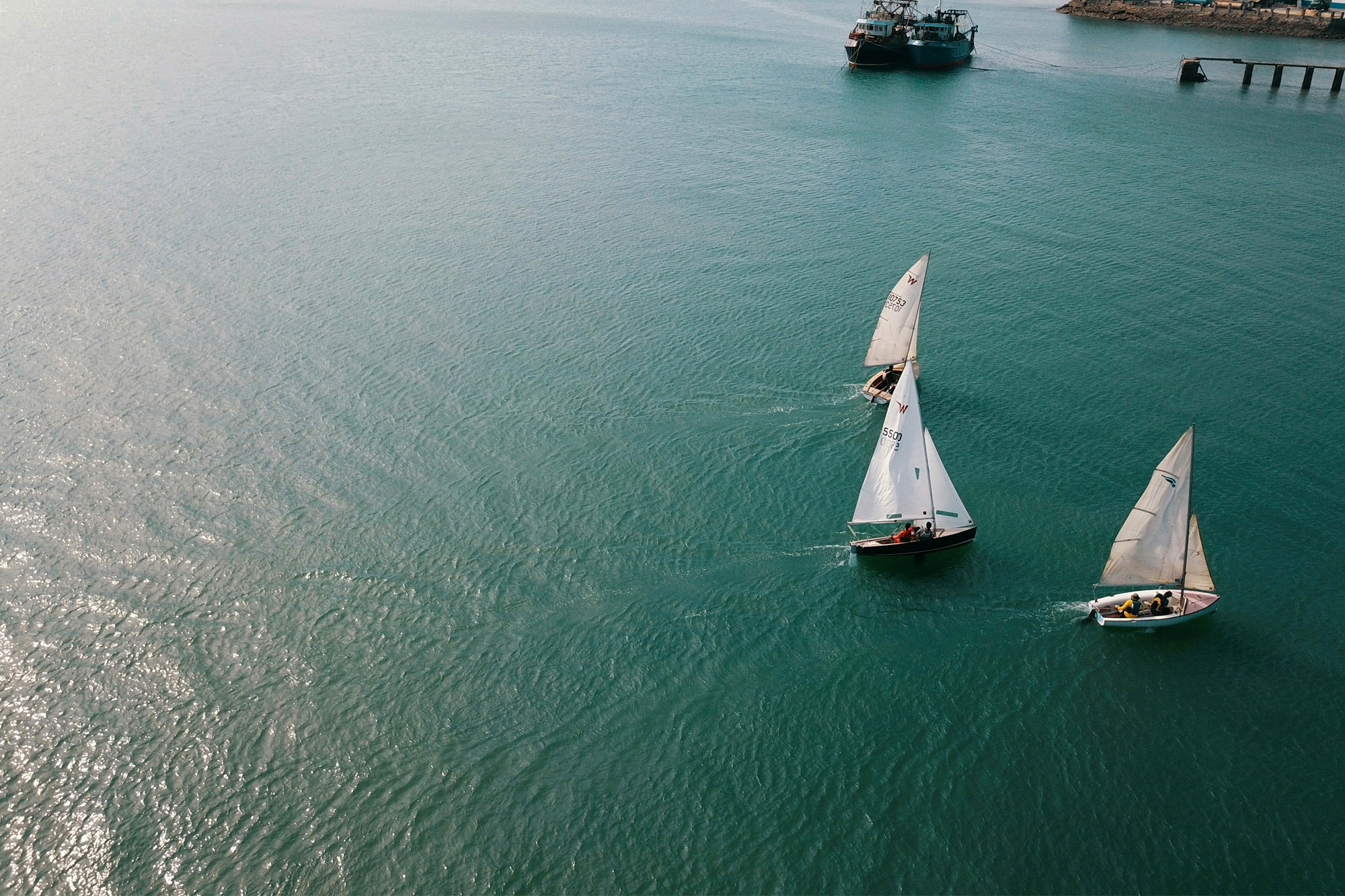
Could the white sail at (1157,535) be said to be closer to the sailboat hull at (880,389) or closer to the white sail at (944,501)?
the white sail at (944,501)

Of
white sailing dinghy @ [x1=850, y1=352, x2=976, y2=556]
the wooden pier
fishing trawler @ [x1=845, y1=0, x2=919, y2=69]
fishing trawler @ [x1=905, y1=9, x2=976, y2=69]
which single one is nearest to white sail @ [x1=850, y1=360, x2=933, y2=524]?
white sailing dinghy @ [x1=850, y1=352, x2=976, y2=556]

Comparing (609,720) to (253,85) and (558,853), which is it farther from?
(253,85)

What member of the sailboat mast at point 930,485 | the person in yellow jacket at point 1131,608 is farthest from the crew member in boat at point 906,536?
the person in yellow jacket at point 1131,608

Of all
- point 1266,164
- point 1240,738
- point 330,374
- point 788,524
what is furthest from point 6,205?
point 1266,164

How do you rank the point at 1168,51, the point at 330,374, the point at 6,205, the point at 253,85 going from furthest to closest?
the point at 1168,51 < the point at 253,85 < the point at 6,205 < the point at 330,374

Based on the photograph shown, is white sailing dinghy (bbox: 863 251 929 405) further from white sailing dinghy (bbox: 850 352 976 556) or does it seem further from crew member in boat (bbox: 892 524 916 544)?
crew member in boat (bbox: 892 524 916 544)
